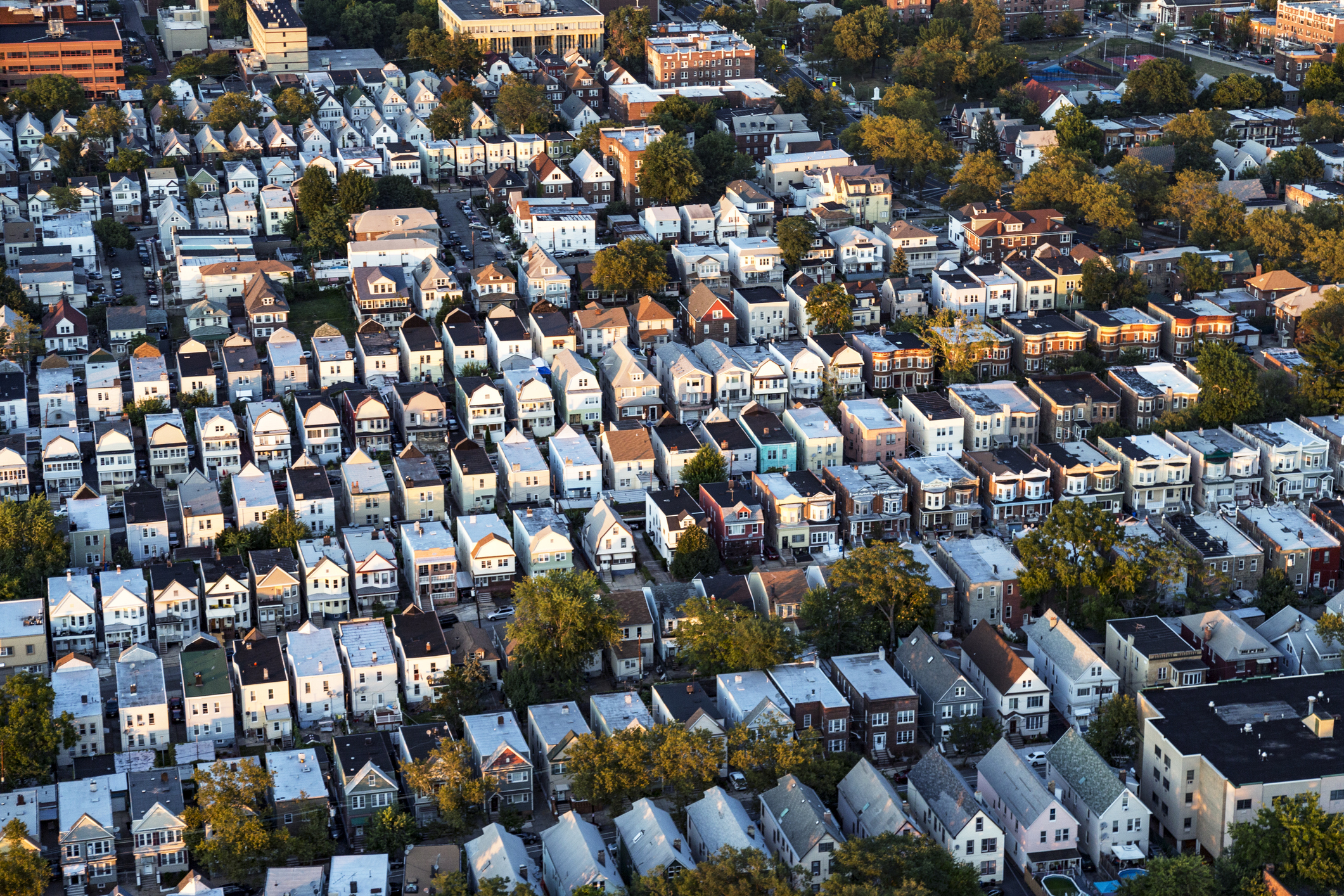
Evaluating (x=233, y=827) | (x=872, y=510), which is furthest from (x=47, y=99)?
(x=233, y=827)

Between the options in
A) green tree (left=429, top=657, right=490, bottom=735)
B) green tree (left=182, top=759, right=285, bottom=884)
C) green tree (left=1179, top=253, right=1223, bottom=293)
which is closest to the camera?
green tree (left=182, top=759, right=285, bottom=884)

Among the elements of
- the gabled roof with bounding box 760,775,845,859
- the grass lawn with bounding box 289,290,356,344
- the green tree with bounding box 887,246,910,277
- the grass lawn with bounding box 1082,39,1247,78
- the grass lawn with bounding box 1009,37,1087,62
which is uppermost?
the gabled roof with bounding box 760,775,845,859

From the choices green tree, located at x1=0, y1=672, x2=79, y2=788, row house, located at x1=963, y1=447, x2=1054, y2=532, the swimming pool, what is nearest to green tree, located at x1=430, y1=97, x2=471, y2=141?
row house, located at x1=963, y1=447, x2=1054, y2=532

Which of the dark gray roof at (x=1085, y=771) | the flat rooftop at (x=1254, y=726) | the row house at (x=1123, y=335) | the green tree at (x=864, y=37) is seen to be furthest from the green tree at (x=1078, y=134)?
the dark gray roof at (x=1085, y=771)

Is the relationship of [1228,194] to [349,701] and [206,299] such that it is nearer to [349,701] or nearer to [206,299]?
[206,299]

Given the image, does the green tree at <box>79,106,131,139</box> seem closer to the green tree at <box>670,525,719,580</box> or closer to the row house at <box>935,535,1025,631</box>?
the green tree at <box>670,525,719,580</box>

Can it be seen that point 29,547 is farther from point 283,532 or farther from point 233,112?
point 233,112
